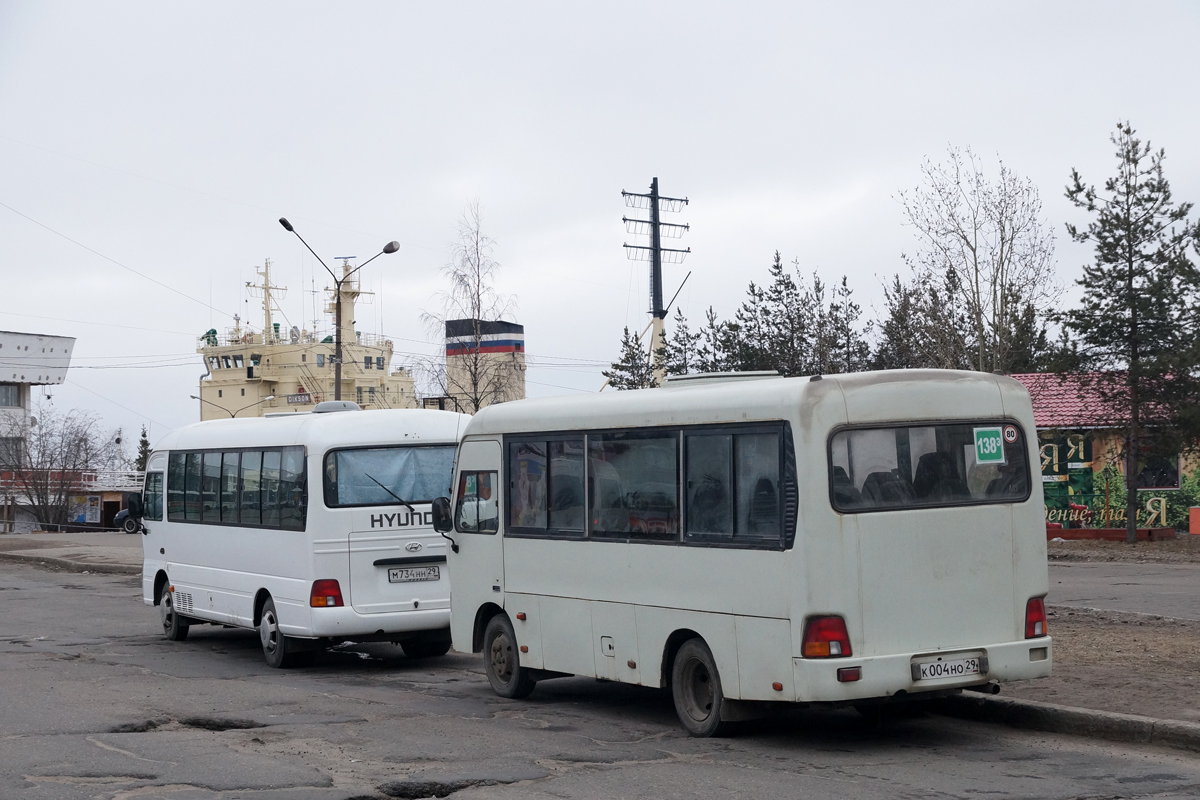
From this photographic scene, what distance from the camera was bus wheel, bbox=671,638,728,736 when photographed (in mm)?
9273

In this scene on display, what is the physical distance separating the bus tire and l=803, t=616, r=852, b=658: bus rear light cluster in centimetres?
732

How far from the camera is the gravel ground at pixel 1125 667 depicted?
A: 9508mm

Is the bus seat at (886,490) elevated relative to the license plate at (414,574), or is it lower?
elevated

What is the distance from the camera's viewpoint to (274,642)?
14.3 metres

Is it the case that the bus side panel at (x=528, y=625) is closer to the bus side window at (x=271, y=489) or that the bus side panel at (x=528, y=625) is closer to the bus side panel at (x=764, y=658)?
the bus side panel at (x=764, y=658)

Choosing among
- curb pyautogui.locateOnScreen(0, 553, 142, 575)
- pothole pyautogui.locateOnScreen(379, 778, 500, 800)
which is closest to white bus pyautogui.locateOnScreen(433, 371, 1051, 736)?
pothole pyautogui.locateOnScreen(379, 778, 500, 800)

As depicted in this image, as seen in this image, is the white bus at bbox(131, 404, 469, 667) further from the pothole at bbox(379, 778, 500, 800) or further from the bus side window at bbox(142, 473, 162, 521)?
the pothole at bbox(379, 778, 500, 800)

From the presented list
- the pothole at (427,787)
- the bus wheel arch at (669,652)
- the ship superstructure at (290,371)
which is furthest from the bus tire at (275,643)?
the ship superstructure at (290,371)

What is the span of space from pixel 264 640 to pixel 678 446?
6831 mm

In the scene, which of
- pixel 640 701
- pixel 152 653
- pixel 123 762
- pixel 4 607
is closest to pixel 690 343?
pixel 4 607

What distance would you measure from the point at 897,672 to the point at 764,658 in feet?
2.79

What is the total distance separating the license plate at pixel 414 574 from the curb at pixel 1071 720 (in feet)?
18.9

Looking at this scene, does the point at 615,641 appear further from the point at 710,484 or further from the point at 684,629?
the point at 710,484

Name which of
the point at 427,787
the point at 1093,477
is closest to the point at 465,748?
the point at 427,787
